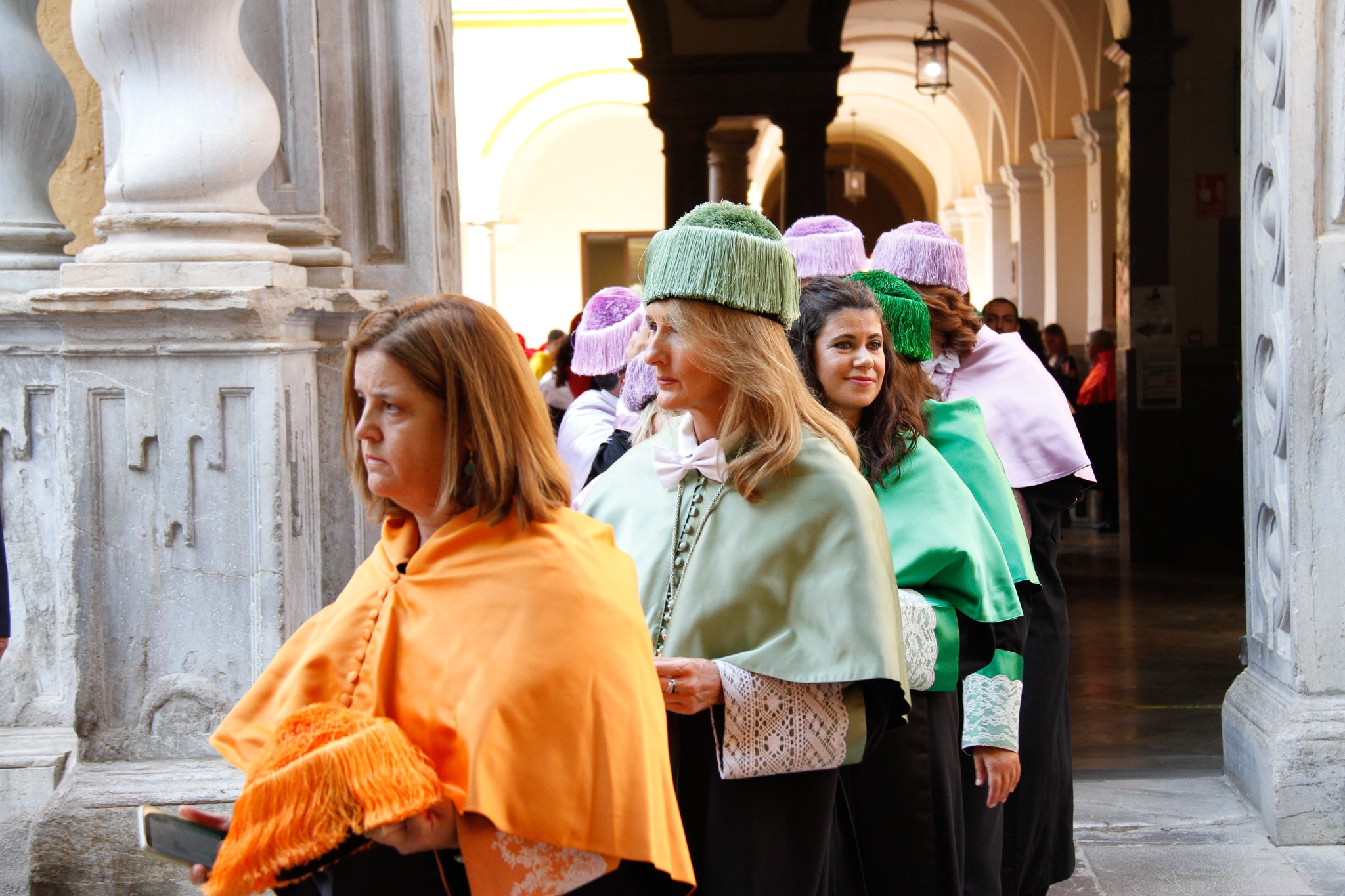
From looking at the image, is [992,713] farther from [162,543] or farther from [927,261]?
[162,543]

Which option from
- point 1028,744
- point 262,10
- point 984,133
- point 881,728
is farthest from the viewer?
point 984,133

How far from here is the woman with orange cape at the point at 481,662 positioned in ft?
5.26

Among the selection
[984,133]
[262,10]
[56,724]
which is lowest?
[56,724]

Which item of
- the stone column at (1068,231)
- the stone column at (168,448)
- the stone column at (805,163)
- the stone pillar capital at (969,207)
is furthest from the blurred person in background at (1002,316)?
the stone pillar capital at (969,207)

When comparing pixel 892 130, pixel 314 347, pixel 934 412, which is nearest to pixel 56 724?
pixel 314 347

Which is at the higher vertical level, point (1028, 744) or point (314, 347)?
point (314, 347)

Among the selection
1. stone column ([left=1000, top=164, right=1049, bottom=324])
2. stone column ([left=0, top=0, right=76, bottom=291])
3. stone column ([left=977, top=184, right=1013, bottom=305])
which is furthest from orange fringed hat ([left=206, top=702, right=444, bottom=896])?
stone column ([left=977, top=184, right=1013, bottom=305])

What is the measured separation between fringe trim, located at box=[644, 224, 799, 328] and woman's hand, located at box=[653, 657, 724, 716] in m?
0.55

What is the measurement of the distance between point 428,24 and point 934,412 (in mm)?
2223

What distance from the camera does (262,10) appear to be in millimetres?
3889

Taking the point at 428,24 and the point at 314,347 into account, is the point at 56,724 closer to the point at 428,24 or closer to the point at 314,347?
the point at 314,347

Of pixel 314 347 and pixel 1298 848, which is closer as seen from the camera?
pixel 314 347

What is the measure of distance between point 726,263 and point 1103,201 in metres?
10.6

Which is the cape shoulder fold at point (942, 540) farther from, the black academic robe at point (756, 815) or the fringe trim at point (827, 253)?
the fringe trim at point (827, 253)
